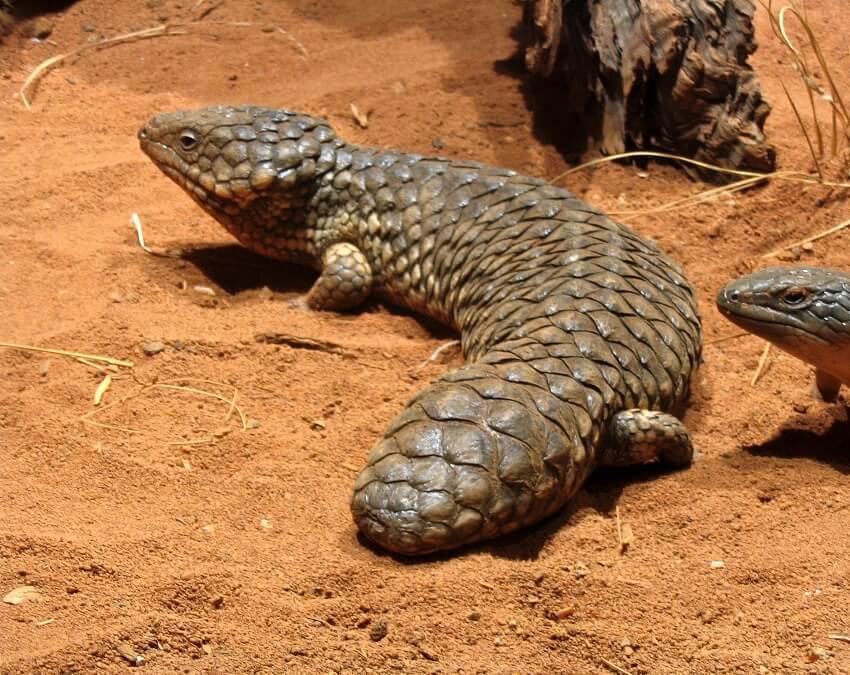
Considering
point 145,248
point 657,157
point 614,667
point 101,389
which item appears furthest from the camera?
point 657,157

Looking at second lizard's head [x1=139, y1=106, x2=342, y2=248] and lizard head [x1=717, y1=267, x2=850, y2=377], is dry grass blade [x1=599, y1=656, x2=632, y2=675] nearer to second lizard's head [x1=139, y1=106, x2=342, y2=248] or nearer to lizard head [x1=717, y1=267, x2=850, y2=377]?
lizard head [x1=717, y1=267, x2=850, y2=377]

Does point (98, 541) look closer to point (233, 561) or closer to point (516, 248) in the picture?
point (233, 561)

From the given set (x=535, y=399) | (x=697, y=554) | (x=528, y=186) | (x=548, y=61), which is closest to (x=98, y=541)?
(x=535, y=399)

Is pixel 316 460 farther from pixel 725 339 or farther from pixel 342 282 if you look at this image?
pixel 725 339

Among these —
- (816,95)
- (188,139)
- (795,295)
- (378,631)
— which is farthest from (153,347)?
(816,95)

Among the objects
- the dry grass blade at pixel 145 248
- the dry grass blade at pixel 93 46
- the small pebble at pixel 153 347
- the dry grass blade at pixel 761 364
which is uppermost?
the dry grass blade at pixel 761 364

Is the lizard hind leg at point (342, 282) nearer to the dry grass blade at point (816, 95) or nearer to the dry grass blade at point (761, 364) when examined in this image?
the dry grass blade at point (761, 364)

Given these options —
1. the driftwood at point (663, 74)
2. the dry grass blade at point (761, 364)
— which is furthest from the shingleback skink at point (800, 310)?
the driftwood at point (663, 74)
